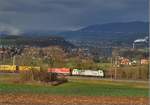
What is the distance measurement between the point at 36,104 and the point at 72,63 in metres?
92.5

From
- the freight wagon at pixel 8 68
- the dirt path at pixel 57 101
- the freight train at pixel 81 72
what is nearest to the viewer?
the dirt path at pixel 57 101

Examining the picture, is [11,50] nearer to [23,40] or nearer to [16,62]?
[23,40]

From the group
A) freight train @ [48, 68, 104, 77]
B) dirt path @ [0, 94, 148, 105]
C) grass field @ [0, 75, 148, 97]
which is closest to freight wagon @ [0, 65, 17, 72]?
freight train @ [48, 68, 104, 77]

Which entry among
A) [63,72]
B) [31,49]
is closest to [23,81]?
[63,72]

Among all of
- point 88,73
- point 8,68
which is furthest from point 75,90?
point 8,68

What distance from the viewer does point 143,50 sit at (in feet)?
509

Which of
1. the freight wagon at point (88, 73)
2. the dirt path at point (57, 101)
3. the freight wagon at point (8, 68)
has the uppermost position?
the freight wagon at point (8, 68)

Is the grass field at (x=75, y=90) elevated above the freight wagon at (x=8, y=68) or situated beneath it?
situated beneath

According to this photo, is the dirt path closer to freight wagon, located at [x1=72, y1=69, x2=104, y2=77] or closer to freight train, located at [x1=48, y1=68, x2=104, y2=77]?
freight wagon, located at [x1=72, y1=69, x2=104, y2=77]

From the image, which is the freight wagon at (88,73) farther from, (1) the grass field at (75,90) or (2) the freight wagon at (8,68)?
(1) the grass field at (75,90)

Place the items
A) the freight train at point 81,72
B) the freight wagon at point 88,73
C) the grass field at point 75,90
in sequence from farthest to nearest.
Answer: the freight train at point 81,72, the freight wagon at point 88,73, the grass field at point 75,90

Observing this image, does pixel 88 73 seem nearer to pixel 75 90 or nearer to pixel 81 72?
pixel 81 72

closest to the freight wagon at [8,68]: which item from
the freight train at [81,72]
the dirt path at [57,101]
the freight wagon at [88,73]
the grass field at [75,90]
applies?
the freight train at [81,72]

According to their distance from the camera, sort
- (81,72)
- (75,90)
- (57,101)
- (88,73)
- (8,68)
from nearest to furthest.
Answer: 1. (57,101)
2. (75,90)
3. (88,73)
4. (81,72)
5. (8,68)
